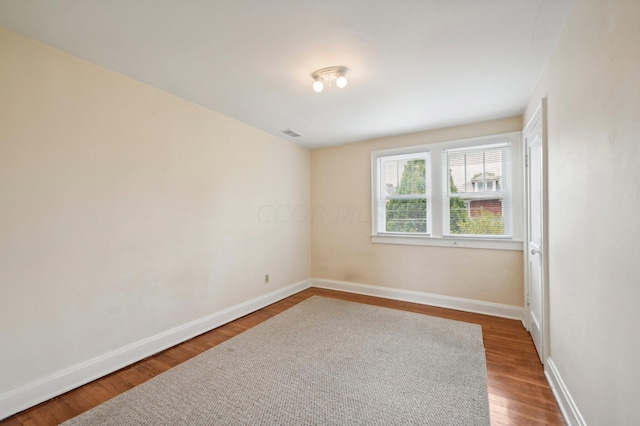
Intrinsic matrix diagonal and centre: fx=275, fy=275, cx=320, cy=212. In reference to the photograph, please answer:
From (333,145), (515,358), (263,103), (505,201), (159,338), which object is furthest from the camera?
(333,145)

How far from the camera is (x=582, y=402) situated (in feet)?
5.01

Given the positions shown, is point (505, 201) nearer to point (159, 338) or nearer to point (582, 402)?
point (582, 402)

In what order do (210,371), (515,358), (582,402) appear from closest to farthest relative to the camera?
1. (582,402)
2. (210,371)
3. (515,358)

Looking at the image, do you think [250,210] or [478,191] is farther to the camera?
[250,210]

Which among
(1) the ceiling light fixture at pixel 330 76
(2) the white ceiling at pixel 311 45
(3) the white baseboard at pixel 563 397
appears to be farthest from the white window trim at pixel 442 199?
(1) the ceiling light fixture at pixel 330 76

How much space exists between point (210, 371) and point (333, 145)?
3644 millimetres

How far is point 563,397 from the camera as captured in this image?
1.79 m

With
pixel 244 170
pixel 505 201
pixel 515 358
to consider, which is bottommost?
pixel 515 358

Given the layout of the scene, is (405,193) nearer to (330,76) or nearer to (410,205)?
(410,205)

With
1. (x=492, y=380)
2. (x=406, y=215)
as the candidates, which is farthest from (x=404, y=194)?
(x=492, y=380)

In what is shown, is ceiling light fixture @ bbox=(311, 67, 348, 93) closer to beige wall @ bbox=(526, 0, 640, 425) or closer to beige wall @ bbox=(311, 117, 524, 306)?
beige wall @ bbox=(526, 0, 640, 425)

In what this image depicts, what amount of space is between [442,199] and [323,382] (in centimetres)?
285

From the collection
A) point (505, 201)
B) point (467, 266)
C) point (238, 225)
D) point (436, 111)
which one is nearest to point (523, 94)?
point (436, 111)

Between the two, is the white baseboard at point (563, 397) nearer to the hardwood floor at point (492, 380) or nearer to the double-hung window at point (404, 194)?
the hardwood floor at point (492, 380)
